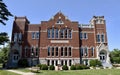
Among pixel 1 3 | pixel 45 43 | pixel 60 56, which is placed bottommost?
pixel 60 56

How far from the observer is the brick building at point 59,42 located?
152 feet

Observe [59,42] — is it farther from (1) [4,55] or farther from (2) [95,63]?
(1) [4,55]

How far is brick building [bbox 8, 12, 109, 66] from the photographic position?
46406 mm

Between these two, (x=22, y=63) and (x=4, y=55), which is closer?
(x=22, y=63)

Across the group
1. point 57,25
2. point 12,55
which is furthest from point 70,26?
point 12,55

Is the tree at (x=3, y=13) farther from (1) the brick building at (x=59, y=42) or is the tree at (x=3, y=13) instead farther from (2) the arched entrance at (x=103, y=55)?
(2) the arched entrance at (x=103, y=55)

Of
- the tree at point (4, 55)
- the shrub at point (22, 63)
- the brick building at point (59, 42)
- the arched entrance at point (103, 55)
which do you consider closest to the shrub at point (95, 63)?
the brick building at point (59, 42)

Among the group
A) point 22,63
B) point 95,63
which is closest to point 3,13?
point 22,63

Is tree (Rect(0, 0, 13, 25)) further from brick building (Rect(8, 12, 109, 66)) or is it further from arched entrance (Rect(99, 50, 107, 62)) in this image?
arched entrance (Rect(99, 50, 107, 62))

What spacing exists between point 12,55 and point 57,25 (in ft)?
45.6

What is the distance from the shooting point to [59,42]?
154ft

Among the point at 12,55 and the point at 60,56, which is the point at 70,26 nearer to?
the point at 60,56

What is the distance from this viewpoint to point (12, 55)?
46.8 m

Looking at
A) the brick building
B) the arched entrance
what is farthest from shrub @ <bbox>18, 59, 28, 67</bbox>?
the arched entrance
